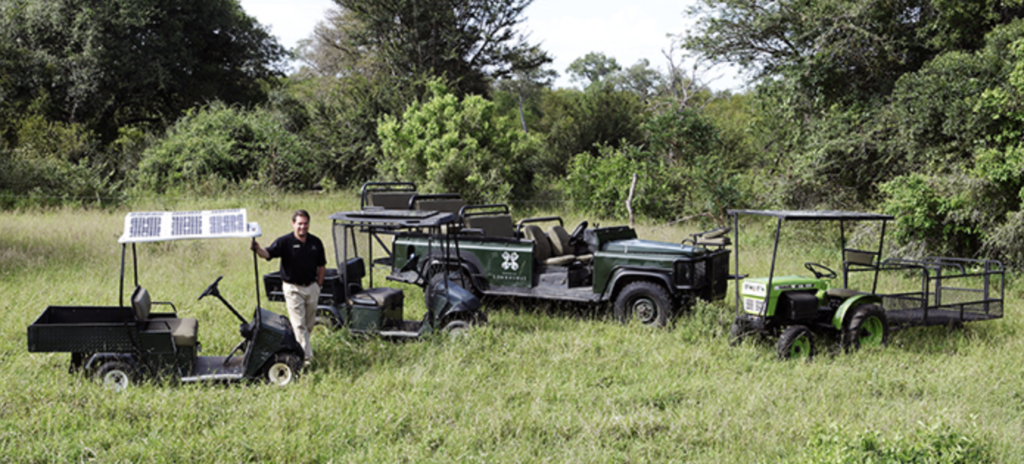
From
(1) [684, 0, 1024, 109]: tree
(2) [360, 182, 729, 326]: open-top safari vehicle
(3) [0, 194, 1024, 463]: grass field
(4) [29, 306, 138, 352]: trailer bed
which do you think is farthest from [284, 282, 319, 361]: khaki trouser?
(1) [684, 0, 1024, 109]: tree

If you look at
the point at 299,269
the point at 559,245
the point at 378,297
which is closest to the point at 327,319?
the point at 378,297

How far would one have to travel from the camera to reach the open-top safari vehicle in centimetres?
889

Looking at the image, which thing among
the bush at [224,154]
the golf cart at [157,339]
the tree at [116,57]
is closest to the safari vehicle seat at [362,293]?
the golf cart at [157,339]

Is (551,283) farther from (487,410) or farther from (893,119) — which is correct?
(893,119)

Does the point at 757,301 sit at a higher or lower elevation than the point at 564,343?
higher

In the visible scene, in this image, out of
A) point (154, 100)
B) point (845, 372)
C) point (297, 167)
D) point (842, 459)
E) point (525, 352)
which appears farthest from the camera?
point (154, 100)

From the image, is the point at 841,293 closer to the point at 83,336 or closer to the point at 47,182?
the point at 83,336

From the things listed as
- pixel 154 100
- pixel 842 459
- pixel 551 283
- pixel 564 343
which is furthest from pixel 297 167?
pixel 842 459

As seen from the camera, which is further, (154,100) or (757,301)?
(154,100)

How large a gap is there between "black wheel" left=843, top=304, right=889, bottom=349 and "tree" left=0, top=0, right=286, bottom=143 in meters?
25.8

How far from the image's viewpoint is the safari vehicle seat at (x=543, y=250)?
9.98m

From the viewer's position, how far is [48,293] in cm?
999

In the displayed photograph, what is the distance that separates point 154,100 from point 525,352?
27757mm

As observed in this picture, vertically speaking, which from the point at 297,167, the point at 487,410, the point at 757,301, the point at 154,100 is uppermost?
the point at 154,100
